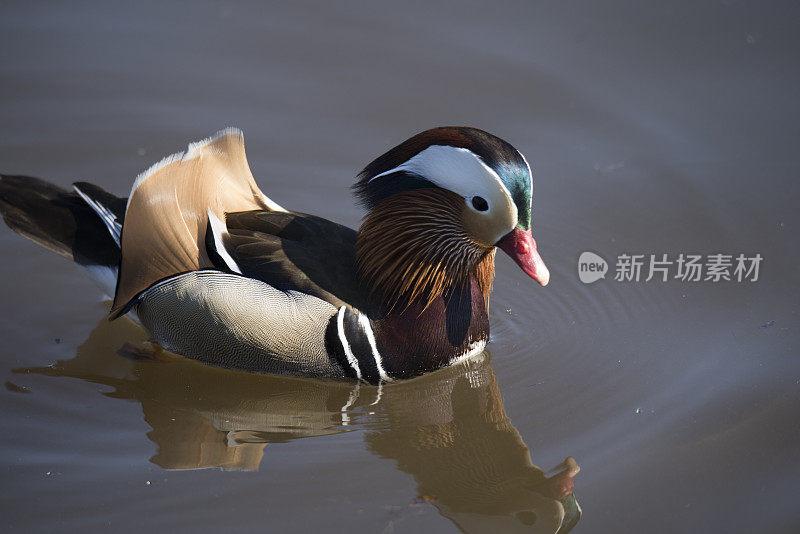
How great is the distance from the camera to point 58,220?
18.4 ft

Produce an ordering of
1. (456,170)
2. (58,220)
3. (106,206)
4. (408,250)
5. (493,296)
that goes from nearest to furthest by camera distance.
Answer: (456,170) < (408,250) < (106,206) < (58,220) < (493,296)

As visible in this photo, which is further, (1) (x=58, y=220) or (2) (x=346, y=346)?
(1) (x=58, y=220)

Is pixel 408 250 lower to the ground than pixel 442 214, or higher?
lower

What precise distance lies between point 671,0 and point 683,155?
6.07 ft

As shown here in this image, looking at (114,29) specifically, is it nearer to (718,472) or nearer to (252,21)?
(252,21)

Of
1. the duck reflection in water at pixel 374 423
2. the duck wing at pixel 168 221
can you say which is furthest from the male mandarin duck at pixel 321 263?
the duck reflection in water at pixel 374 423

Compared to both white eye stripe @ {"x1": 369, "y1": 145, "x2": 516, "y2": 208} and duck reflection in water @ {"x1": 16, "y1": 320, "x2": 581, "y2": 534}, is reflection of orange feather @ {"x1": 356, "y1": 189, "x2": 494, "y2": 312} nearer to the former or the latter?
white eye stripe @ {"x1": 369, "y1": 145, "x2": 516, "y2": 208}

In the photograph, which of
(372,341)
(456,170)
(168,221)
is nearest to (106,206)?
(168,221)

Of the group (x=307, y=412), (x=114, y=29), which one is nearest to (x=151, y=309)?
(x=307, y=412)

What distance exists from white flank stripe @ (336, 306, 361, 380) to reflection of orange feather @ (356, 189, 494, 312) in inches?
11.5

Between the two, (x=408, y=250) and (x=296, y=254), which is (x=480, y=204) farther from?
(x=296, y=254)

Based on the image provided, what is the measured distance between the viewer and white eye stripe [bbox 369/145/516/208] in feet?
15.8

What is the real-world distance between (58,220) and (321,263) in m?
1.59

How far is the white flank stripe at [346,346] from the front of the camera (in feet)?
16.8
